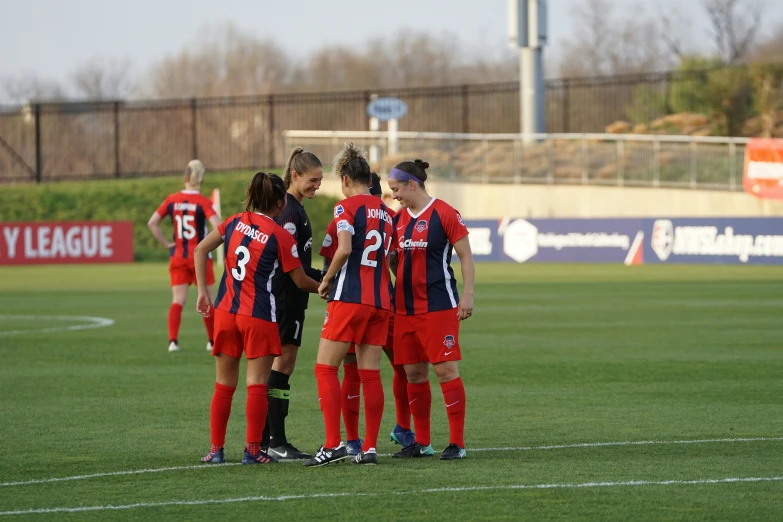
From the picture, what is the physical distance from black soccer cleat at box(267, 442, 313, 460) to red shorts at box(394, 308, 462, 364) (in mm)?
835

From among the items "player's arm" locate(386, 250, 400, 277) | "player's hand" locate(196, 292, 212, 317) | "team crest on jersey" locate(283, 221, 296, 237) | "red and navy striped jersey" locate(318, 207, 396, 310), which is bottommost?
"player's hand" locate(196, 292, 212, 317)

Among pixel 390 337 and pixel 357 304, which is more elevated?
pixel 357 304

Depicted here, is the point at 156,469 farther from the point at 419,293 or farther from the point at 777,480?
the point at 777,480

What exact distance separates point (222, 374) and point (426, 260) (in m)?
1.45

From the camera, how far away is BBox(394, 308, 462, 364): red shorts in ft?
26.2

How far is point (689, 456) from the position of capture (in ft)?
25.9

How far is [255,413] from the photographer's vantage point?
7785 millimetres

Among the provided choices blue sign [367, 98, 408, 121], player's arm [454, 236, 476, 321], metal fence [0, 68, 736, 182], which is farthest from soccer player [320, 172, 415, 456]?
metal fence [0, 68, 736, 182]

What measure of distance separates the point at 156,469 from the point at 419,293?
1931 mm

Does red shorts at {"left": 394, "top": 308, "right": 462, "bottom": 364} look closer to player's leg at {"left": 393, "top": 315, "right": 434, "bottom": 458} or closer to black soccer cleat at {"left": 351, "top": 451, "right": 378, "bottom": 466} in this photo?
player's leg at {"left": 393, "top": 315, "right": 434, "bottom": 458}

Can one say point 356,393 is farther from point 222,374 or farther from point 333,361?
point 222,374

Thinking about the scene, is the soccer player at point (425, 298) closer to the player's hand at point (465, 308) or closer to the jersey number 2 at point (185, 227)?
the player's hand at point (465, 308)

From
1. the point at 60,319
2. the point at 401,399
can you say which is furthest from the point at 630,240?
the point at 401,399

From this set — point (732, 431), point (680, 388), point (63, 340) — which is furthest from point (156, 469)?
point (63, 340)
